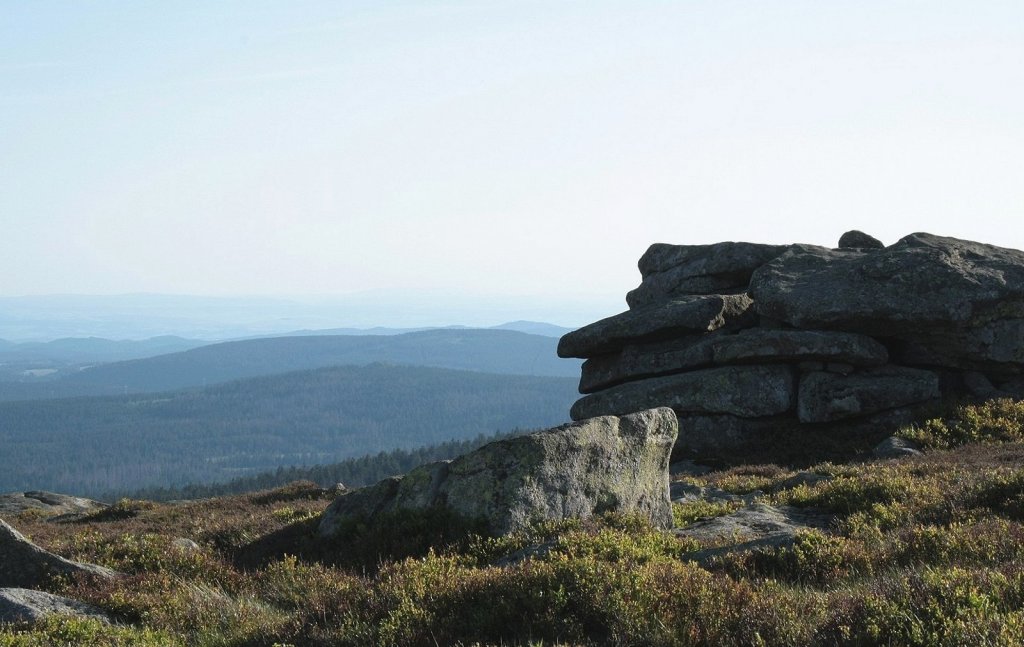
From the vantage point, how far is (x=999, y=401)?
2912 centimetres

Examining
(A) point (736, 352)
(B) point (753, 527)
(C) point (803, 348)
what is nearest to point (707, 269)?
(A) point (736, 352)

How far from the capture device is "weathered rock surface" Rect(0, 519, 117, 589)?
43.3 ft

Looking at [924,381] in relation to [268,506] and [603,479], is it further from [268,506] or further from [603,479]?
[268,506]

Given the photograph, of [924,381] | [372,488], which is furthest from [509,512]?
[924,381]

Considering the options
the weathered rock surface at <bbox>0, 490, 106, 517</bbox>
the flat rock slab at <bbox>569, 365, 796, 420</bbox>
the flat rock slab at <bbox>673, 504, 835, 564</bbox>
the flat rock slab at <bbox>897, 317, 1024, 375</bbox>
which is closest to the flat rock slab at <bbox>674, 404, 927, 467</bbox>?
the flat rock slab at <bbox>569, 365, 796, 420</bbox>

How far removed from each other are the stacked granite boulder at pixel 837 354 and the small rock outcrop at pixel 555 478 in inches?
564

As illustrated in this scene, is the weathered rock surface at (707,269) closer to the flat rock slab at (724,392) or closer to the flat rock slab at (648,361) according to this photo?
the flat rock slab at (648,361)

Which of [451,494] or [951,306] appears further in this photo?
[951,306]

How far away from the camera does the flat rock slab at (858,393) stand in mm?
29734

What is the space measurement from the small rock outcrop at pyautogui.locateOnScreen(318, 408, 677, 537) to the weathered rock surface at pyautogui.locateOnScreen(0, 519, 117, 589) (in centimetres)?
475

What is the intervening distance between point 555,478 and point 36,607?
331 inches

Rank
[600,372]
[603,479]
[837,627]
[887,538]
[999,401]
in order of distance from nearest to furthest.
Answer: [837,627], [887,538], [603,479], [999,401], [600,372]

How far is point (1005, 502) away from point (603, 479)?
6.99m

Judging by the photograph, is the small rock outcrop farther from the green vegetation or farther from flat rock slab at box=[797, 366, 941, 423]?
flat rock slab at box=[797, 366, 941, 423]
